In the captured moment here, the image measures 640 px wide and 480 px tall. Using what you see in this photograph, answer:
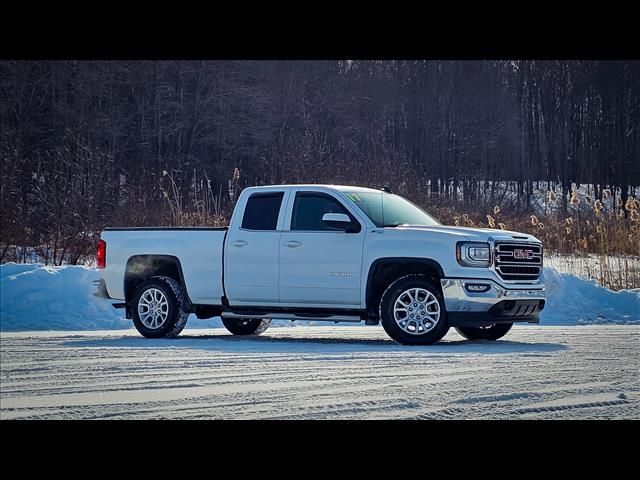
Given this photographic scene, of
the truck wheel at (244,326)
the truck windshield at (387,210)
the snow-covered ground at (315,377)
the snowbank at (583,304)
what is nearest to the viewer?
the snow-covered ground at (315,377)

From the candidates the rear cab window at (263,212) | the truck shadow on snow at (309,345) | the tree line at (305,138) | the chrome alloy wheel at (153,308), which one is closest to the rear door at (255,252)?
the rear cab window at (263,212)

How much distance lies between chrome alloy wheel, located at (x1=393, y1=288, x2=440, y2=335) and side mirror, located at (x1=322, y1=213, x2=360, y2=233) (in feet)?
3.64

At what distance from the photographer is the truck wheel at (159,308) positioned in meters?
15.3

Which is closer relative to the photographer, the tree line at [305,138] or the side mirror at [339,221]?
the side mirror at [339,221]

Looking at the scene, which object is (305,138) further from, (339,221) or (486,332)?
(339,221)

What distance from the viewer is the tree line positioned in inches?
869

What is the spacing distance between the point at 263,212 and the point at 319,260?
3.99 ft

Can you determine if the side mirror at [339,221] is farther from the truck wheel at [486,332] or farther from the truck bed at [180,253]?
the truck wheel at [486,332]

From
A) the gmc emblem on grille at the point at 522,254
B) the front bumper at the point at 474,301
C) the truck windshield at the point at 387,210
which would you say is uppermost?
the truck windshield at the point at 387,210

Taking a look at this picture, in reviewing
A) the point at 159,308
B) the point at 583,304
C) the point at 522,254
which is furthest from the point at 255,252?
the point at 583,304

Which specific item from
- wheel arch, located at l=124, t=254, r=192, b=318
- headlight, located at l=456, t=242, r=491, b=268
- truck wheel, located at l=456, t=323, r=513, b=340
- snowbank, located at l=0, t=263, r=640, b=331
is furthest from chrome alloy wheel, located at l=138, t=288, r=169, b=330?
headlight, located at l=456, t=242, r=491, b=268

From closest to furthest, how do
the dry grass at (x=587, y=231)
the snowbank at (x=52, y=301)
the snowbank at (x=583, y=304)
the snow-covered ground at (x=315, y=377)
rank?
the snow-covered ground at (x=315, y=377) < the snowbank at (x=52, y=301) < the snowbank at (x=583, y=304) < the dry grass at (x=587, y=231)

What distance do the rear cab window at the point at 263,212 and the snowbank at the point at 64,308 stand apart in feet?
10.2
